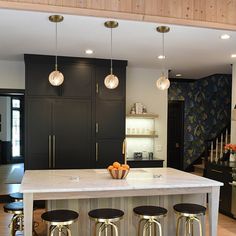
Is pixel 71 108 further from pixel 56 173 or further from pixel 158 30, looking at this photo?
pixel 158 30

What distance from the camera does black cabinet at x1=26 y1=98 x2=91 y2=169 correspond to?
217 inches

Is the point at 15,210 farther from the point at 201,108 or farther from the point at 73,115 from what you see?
the point at 201,108

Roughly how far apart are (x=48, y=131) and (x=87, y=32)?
2230 mm

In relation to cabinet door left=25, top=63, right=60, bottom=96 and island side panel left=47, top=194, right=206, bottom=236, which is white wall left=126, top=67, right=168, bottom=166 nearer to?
cabinet door left=25, top=63, right=60, bottom=96

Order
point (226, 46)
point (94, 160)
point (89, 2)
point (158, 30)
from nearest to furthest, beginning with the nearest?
point (89, 2) → point (158, 30) → point (226, 46) → point (94, 160)

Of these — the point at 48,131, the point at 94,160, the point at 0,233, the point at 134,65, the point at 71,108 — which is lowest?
the point at 0,233

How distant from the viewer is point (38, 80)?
552 centimetres

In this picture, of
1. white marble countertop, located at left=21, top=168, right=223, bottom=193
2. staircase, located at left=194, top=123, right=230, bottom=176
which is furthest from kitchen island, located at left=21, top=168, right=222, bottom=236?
staircase, located at left=194, top=123, right=230, bottom=176

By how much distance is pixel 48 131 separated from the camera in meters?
5.57

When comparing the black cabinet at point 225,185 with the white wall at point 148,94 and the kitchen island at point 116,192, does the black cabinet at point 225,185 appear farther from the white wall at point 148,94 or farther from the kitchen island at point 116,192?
the kitchen island at point 116,192

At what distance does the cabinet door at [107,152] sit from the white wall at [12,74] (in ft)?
6.48

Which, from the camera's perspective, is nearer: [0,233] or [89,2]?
[89,2]

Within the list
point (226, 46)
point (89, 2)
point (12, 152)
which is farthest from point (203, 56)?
point (12, 152)

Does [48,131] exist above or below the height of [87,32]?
below
